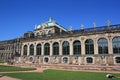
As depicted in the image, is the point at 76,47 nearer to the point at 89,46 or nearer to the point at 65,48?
the point at 65,48

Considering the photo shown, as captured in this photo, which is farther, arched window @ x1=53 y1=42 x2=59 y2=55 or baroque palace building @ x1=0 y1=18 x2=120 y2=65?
arched window @ x1=53 y1=42 x2=59 y2=55

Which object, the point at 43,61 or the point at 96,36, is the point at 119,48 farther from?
the point at 43,61

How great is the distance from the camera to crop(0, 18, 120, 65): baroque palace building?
37.8m

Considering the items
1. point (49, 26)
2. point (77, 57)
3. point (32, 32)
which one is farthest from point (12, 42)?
point (77, 57)

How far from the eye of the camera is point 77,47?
4391cm

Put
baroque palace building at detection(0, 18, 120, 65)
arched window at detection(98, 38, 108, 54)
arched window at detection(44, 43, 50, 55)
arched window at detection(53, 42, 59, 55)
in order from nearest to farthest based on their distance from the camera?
1. baroque palace building at detection(0, 18, 120, 65)
2. arched window at detection(98, 38, 108, 54)
3. arched window at detection(53, 42, 59, 55)
4. arched window at detection(44, 43, 50, 55)

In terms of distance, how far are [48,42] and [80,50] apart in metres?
14.1

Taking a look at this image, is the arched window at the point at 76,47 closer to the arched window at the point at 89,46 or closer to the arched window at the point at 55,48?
the arched window at the point at 89,46

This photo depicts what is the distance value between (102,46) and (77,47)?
830cm

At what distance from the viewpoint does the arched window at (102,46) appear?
3874 cm

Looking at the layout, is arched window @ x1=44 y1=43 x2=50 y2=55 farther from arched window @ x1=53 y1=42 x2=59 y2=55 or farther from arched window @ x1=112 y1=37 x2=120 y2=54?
arched window @ x1=112 y1=37 x2=120 y2=54

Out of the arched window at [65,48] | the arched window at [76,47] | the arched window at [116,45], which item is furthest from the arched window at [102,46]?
the arched window at [65,48]

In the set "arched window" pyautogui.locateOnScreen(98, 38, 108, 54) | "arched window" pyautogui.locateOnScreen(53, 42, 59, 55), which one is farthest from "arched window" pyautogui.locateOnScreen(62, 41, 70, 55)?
"arched window" pyautogui.locateOnScreen(98, 38, 108, 54)

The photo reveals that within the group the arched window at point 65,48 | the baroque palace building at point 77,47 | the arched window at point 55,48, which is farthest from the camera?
the arched window at point 55,48
